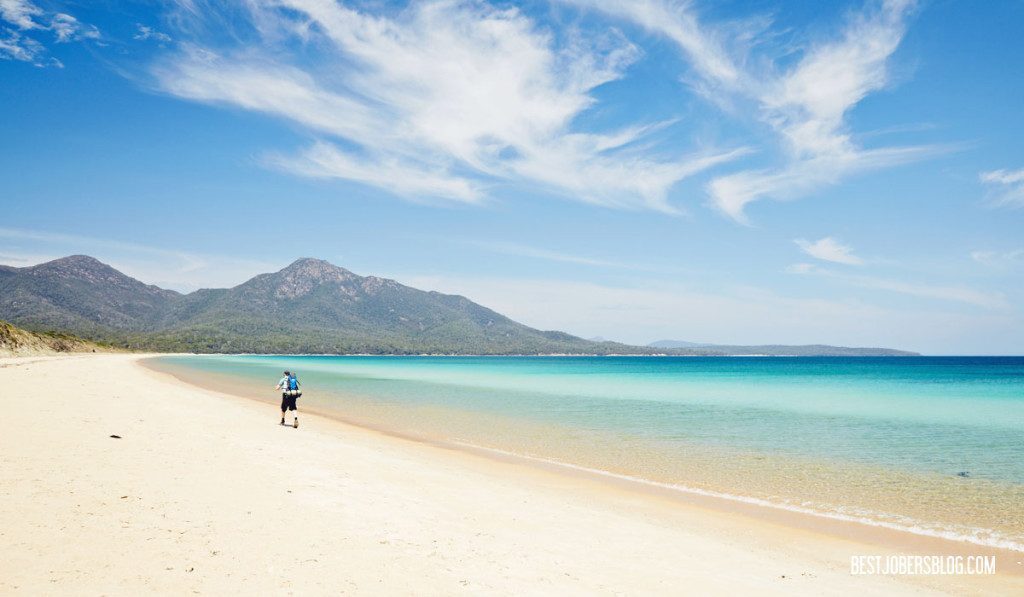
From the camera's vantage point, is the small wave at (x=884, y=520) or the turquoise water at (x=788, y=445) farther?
the turquoise water at (x=788, y=445)

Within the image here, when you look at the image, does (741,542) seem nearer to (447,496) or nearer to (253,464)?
(447,496)

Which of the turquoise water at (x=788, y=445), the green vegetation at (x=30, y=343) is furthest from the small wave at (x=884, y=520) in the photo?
the green vegetation at (x=30, y=343)

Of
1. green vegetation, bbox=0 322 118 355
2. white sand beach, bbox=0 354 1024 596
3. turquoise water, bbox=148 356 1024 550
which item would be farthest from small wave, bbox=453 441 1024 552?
green vegetation, bbox=0 322 118 355

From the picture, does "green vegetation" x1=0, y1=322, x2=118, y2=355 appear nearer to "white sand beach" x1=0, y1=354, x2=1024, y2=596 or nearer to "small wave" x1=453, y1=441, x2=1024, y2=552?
"white sand beach" x1=0, y1=354, x2=1024, y2=596

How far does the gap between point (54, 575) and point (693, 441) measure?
1911 centimetres

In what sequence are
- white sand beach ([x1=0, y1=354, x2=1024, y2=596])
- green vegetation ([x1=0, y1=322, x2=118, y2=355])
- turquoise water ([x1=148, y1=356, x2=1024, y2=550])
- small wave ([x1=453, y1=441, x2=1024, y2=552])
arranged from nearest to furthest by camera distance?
1. white sand beach ([x1=0, y1=354, x2=1024, y2=596])
2. small wave ([x1=453, y1=441, x2=1024, y2=552])
3. turquoise water ([x1=148, y1=356, x2=1024, y2=550])
4. green vegetation ([x1=0, y1=322, x2=118, y2=355])

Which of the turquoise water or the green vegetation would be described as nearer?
the turquoise water

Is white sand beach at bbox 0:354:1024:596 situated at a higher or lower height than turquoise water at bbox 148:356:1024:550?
higher

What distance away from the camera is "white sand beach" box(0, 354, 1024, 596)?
19.6 feet

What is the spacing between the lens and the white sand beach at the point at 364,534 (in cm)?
598

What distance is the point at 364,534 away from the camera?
25.1ft

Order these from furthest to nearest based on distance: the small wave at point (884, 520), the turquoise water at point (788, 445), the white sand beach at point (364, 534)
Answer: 1. the turquoise water at point (788, 445)
2. the small wave at point (884, 520)
3. the white sand beach at point (364, 534)

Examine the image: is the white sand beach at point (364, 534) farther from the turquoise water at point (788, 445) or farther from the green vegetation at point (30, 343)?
the green vegetation at point (30, 343)

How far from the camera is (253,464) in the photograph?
460 inches
